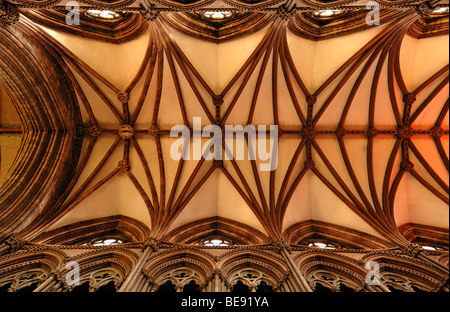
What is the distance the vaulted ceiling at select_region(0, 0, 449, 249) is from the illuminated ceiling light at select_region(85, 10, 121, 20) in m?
0.21

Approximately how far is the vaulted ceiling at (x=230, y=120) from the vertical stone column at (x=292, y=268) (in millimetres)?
1528

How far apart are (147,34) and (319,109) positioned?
26.7 ft

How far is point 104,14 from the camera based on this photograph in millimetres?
11156

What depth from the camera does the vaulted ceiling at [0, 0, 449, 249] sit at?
10.9 m

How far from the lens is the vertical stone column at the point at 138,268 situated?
7042mm

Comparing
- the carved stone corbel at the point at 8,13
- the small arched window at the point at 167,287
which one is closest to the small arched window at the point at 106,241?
the small arched window at the point at 167,287

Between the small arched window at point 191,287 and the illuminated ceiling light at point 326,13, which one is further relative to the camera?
the illuminated ceiling light at point 326,13

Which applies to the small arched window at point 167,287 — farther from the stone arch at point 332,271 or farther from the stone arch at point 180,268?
the stone arch at point 332,271

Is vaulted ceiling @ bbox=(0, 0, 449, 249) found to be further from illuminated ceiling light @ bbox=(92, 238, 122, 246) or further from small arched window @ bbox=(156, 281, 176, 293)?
small arched window @ bbox=(156, 281, 176, 293)

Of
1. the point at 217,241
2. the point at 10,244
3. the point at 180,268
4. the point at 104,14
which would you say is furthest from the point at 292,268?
the point at 104,14

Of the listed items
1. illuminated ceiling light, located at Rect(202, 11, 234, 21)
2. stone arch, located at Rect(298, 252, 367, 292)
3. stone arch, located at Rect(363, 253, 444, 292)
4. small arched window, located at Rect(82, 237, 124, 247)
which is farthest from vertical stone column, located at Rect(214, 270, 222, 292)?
illuminated ceiling light, located at Rect(202, 11, 234, 21)

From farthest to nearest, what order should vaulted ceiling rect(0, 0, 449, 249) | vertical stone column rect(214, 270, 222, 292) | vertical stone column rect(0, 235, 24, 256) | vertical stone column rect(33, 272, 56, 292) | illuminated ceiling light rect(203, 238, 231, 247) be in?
illuminated ceiling light rect(203, 238, 231, 247) → vaulted ceiling rect(0, 0, 449, 249) → vertical stone column rect(0, 235, 24, 256) → vertical stone column rect(214, 270, 222, 292) → vertical stone column rect(33, 272, 56, 292)
